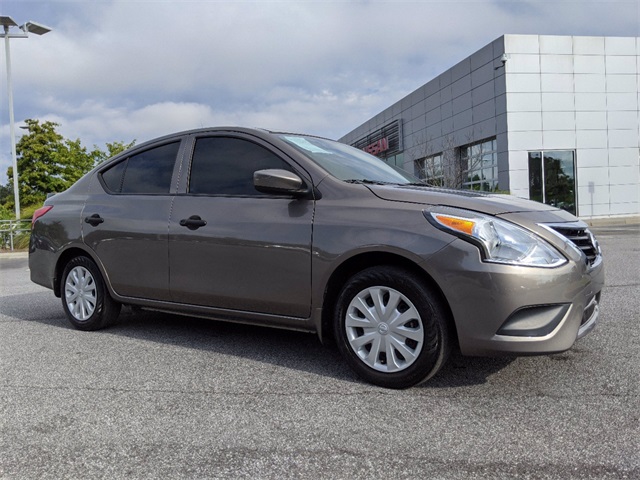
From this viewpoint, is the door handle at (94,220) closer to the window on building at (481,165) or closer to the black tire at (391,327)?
the black tire at (391,327)

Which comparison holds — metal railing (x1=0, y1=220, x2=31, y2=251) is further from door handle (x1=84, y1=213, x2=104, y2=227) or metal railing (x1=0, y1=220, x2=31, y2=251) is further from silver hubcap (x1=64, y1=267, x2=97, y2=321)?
door handle (x1=84, y1=213, x2=104, y2=227)

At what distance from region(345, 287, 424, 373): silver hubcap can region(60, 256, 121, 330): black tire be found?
8.24 ft

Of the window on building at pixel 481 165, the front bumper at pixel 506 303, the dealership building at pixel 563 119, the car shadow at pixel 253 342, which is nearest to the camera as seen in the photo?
the front bumper at pixel 506 303

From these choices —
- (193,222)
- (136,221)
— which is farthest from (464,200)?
(136,221)

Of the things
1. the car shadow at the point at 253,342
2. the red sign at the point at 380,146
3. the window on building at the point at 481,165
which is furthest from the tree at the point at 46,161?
the car shadow at the point at 253,342

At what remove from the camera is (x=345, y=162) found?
13.4 feet

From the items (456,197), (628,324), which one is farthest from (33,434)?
(628,324)

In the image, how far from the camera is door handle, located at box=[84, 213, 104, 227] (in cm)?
474

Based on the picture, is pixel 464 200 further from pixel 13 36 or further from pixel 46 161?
pixel 46 161

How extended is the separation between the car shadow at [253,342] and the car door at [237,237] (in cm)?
41

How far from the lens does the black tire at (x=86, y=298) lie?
481 cm

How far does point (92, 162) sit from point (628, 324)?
45180 millimetres

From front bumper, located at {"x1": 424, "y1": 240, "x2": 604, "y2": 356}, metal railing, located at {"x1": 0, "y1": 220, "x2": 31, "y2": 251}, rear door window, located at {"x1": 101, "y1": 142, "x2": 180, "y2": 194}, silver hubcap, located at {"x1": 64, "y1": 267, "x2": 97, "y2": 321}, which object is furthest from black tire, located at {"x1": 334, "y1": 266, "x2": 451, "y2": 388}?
metal railing, located at {"x1": 0, "y1": 220, "x2": 31, "y2": 251}

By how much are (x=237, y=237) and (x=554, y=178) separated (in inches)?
924
